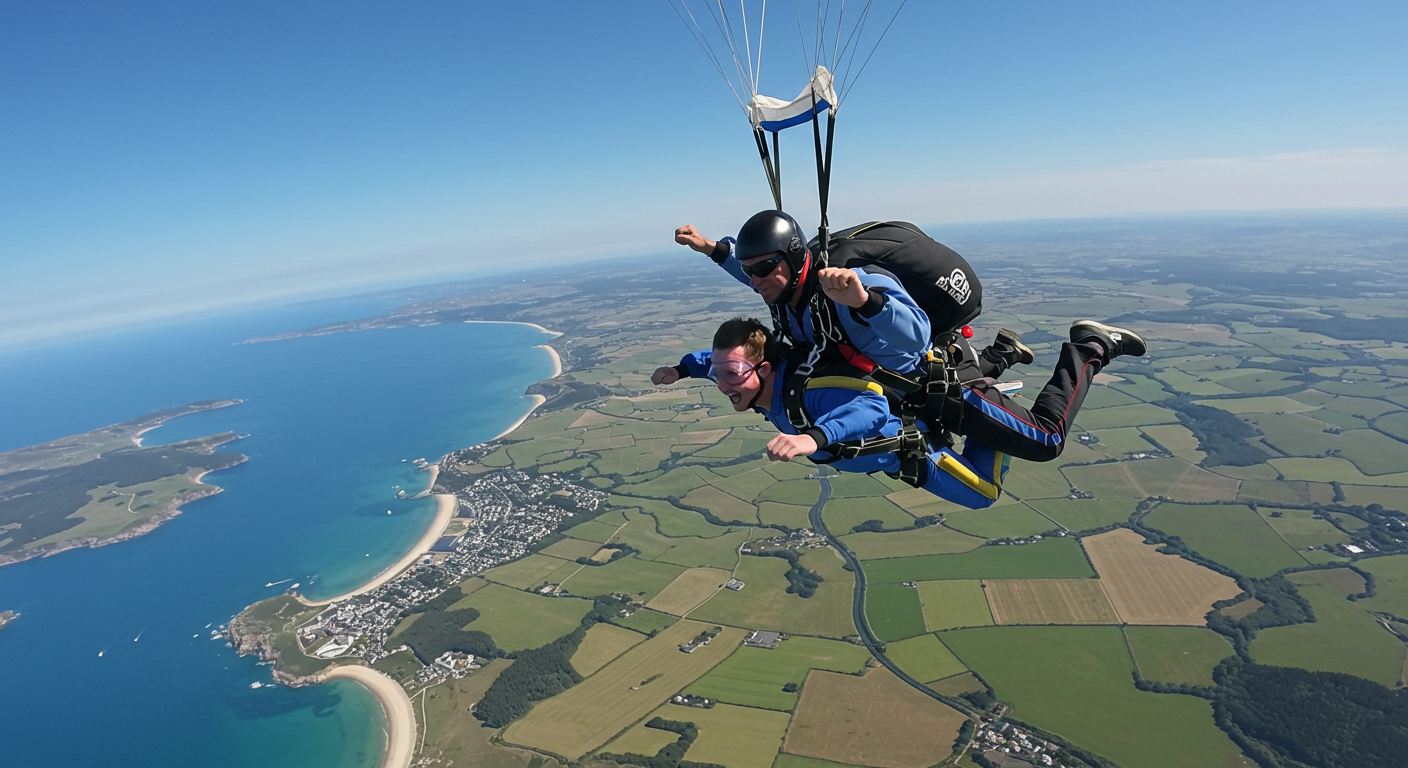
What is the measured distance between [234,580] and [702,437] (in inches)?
1243

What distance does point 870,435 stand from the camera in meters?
3.99

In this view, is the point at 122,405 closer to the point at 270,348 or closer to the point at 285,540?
the point at 270,348

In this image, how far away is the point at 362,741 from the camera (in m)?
21.6

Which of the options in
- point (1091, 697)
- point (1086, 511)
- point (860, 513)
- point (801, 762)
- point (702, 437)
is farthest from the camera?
point (702, 437)

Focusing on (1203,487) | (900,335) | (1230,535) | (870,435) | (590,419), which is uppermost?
(900,335)

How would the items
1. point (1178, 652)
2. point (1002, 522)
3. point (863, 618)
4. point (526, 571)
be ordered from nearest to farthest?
point (1178, 652), point (863, 618), point (526, 571), point (1002, 522)

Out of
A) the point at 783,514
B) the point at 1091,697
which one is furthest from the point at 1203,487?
the point at 783,514

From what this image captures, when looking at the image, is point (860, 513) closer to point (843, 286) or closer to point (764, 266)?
point (764, 266)

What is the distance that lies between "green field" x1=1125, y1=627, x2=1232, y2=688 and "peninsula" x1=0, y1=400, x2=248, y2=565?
6087cm

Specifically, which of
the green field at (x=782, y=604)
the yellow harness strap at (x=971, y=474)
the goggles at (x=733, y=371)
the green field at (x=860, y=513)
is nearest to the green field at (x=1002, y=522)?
the green field at (x=860, y=513)

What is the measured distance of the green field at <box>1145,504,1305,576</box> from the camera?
28.5 metres

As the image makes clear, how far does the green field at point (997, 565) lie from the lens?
28.2 meters

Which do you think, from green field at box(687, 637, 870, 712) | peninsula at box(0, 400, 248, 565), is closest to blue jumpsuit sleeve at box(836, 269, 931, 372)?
green field at box(687, 637, 870, 712)

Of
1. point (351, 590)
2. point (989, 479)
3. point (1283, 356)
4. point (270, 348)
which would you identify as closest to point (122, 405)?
point (270, 348)
